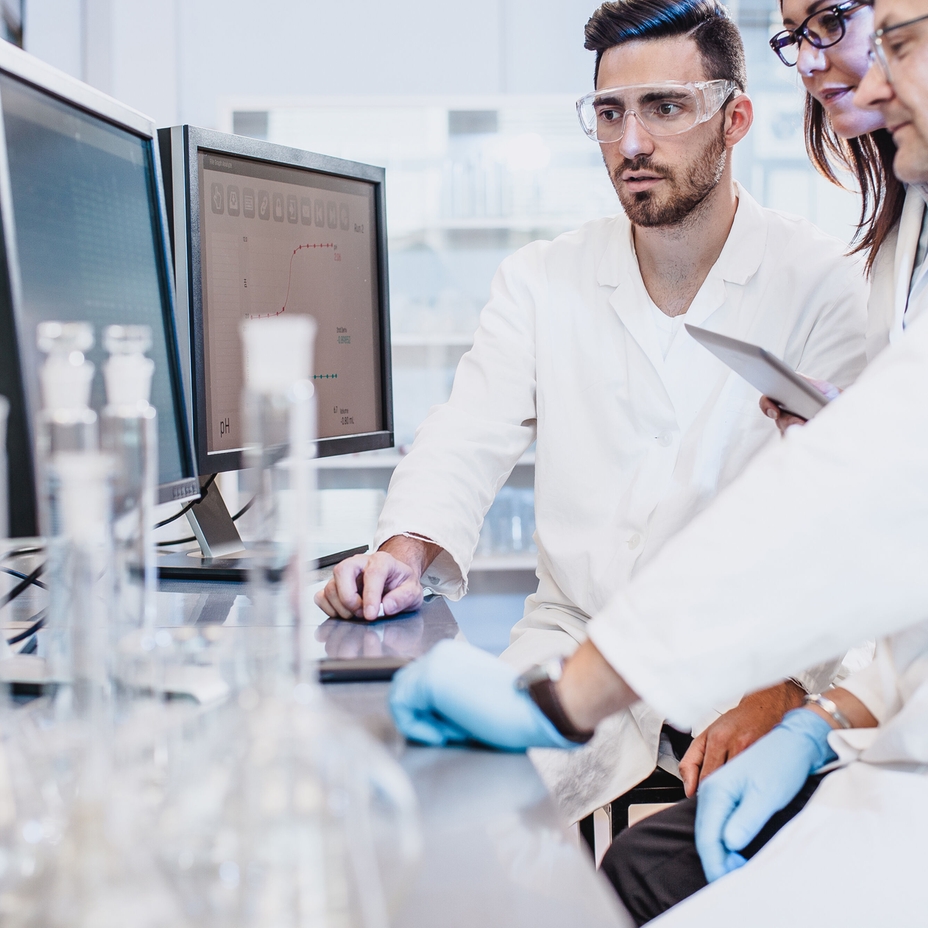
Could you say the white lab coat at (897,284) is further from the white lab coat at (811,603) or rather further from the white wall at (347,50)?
the white wall at (347,50)

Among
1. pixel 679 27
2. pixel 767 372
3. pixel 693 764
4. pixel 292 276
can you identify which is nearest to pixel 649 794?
pixel 693 764

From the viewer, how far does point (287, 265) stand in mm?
1498

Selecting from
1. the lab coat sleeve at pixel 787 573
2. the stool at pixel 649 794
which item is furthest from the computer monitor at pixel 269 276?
the lab coat sleeve at pixel 787 573

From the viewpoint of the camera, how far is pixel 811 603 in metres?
0.72

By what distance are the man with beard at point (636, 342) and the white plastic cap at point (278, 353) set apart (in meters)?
0.81

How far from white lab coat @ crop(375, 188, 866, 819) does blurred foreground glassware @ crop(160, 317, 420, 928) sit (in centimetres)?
76

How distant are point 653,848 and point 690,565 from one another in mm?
455

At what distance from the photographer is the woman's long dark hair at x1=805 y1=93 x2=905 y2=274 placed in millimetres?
1318

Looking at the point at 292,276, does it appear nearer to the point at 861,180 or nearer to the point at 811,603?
the point at 861,180

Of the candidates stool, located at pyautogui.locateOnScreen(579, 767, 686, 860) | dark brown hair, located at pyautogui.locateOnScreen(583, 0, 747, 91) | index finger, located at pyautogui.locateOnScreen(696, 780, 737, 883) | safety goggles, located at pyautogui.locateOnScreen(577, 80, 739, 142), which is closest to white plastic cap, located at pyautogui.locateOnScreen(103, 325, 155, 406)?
index finger, located at pyautogui.locateOnScreen(696, 780, 737, 883)

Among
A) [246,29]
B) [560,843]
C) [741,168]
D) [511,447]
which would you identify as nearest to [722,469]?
[511,447]

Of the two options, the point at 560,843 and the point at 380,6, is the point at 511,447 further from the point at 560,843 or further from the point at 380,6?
the point at 380,6

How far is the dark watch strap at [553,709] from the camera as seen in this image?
2.37 ft

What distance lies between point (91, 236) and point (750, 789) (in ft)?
2.74
